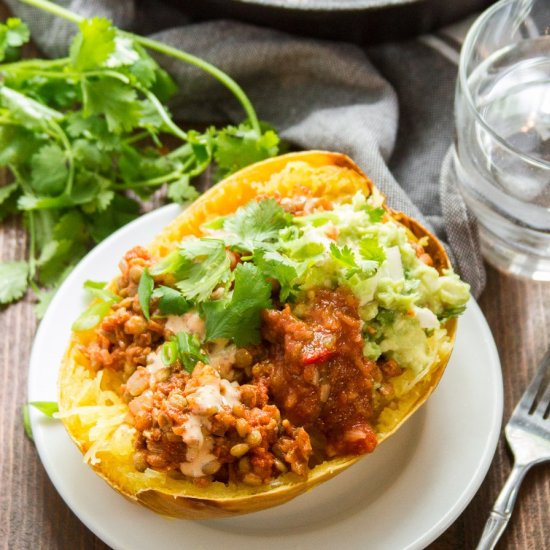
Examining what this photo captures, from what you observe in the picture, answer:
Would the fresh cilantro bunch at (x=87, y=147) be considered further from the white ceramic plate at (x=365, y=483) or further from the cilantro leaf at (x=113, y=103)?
the white ceramic plate at (x=365, y=483)

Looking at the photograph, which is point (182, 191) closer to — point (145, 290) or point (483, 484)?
point (145, 290)

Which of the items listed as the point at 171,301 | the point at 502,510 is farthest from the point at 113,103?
the point at 502,510

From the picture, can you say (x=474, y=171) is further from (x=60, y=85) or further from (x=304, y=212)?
(x=60, y=85)

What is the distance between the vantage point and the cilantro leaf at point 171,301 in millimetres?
2146

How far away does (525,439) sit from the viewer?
238 centimetres

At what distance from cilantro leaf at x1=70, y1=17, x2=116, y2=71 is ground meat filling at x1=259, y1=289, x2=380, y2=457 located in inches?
49.5

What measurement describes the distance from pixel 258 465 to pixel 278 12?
1815 millimetres

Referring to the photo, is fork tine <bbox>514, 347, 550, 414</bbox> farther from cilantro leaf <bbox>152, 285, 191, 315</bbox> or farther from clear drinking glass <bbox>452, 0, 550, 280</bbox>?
cilantro leaf <bbox>152, 285, 191, 315</bbox>

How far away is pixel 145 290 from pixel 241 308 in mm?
292

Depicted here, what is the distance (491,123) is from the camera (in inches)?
110

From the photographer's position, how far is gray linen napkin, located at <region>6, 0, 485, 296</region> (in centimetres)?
298

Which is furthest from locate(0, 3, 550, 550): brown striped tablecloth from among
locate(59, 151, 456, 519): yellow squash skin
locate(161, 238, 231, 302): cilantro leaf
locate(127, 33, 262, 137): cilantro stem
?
locate(127, 33, 262, 137): cilantro stem

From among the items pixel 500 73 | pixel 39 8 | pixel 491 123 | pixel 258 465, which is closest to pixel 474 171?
pixel 491 123

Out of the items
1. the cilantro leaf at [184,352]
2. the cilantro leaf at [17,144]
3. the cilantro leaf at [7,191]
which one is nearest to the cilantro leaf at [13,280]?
the cilantro leaf at [7,191]
